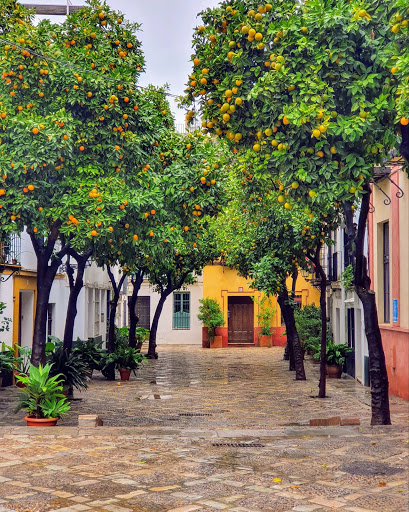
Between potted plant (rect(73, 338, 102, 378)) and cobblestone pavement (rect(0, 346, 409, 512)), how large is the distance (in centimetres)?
357

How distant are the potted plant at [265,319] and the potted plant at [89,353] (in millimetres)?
19708

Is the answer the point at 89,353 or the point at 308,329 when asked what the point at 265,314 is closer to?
the point at 308,329

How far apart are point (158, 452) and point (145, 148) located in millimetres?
6192

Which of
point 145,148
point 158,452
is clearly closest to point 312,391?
point 145,148

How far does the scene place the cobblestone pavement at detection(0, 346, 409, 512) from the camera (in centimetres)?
631

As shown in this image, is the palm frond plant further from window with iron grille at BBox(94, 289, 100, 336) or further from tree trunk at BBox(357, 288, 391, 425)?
window with iron grille at BBox(94, 289, 100, 336)

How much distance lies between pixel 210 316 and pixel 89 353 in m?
20.2

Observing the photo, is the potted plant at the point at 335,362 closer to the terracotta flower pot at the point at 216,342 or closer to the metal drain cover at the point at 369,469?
the metal drain cover at the point at 369,469

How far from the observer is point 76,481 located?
7.06 m

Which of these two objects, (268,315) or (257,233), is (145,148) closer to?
(257,233)

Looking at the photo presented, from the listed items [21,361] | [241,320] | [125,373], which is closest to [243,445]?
[21,361]

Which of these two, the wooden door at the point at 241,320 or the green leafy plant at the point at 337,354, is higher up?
the wooden door at the point at 241,320

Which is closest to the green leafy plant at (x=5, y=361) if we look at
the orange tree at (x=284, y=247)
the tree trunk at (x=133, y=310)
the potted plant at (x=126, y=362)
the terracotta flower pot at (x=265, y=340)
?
the potted plant at (x=126, y=362)

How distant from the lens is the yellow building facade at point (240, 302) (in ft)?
128
